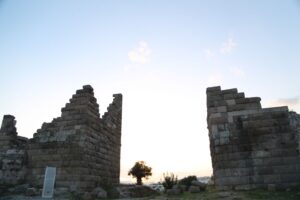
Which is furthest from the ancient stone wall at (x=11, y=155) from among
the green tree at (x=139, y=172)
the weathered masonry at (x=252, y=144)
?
the green tree at (x=139, y=172)

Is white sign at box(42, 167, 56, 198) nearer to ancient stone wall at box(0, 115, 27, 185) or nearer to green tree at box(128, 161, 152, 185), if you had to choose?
ancient stone wall at box(0, 115, 27, 185)

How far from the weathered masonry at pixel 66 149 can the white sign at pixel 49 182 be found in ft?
0.83

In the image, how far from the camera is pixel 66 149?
420 inches

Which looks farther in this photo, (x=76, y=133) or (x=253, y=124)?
(x=76, y=133)

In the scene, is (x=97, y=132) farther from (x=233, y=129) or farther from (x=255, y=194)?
(x=255, y=194)

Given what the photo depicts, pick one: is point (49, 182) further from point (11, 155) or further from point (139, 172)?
point (139, 172)

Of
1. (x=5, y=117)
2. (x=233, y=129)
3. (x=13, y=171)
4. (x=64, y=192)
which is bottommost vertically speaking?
(x=64, y=192)

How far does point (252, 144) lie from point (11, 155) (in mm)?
9743

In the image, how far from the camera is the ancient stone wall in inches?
418

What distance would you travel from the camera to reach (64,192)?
9.73m

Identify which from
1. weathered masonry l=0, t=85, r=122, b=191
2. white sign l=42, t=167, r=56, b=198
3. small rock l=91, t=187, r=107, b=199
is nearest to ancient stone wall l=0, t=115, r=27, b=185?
weathered masonry l=0, t=85, r=122, b=191

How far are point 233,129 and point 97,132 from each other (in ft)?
20.0

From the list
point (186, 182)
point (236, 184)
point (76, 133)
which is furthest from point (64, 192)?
point (186, 182)

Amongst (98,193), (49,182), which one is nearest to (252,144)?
(98,193)
